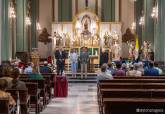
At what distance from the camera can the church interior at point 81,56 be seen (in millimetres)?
10008

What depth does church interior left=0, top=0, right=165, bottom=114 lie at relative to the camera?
10.0 metres

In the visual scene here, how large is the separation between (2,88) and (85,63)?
690 inches

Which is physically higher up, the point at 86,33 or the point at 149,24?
the point at 149,24

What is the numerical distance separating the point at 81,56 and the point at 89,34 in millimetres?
9606

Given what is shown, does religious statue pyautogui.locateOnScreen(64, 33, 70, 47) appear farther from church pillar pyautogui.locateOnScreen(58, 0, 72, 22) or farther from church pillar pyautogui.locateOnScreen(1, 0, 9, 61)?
church pillar pyautogui.locateOnScreen(1, 0, 9, 61)

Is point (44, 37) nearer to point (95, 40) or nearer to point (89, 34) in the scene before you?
point (89, 34)

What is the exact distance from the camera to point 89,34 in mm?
35312

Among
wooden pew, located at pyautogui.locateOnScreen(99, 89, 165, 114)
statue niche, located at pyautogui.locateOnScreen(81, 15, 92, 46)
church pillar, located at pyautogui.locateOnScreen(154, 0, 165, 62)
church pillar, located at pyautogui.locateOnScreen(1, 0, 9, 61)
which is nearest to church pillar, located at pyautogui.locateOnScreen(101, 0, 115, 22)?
statue niche, located at pyautogui.locateOnScreen(81, 15, 92, 46)

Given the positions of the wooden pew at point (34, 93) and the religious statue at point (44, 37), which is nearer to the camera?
the wooden pew at point (34, 93)

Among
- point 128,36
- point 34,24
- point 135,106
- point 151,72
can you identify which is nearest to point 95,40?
point 128,36

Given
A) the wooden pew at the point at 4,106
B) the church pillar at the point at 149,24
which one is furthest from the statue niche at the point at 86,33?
the wooden pew at the point at 4,106

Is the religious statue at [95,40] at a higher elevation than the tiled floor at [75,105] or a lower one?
higher

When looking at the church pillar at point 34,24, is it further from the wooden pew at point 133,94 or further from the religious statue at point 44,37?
the wooden pew at point 133,94

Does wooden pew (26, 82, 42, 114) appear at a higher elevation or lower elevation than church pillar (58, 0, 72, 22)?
lower
